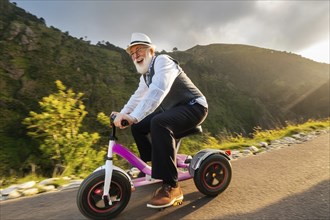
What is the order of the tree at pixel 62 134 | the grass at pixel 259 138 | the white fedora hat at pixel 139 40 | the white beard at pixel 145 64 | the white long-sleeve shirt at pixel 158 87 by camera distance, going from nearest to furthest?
1. the white long-sleeve shirt at pixel 158 87
2. the white fedora hat at pixel 139 40
3. the white beard at pixel 145 64
4. the tree at pixel 62 134
5. the grass at pixel 259 138

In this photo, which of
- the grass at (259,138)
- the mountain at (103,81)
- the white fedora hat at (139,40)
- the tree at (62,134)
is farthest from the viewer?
the mountain at (103,81)

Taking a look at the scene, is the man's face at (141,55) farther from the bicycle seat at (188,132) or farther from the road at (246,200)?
the road at (246,200)

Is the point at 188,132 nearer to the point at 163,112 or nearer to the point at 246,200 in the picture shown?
the point at 163,112

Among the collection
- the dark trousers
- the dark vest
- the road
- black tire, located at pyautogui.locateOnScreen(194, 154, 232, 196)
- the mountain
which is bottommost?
the road

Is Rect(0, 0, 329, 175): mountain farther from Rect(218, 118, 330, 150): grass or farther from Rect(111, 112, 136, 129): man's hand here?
Rect(111, 112, 136, 129): man's hand

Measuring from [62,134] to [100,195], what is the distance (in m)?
4.32

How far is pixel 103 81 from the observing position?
83.0m

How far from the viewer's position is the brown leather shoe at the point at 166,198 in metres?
3.59

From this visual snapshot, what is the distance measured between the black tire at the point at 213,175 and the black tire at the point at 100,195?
860mm

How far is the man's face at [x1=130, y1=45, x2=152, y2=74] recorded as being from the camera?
389 centimetres

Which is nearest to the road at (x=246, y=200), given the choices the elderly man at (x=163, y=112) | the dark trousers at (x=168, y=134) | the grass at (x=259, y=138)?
the elderly man at (x=163, y=112)

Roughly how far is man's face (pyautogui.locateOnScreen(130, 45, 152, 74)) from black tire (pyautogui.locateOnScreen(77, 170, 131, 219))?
1277 millimetres

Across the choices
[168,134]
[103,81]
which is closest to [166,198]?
[168,134]

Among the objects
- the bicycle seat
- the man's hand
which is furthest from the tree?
the man's hand
